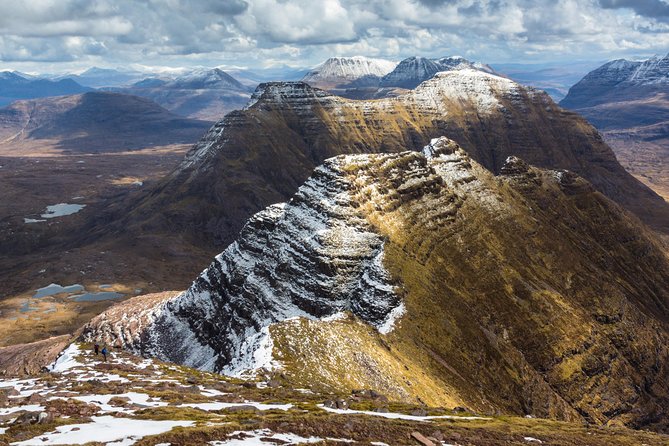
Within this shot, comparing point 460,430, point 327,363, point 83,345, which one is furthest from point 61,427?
point 83,345

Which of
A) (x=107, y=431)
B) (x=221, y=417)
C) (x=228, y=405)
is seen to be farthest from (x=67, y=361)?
(x=107, y=431)

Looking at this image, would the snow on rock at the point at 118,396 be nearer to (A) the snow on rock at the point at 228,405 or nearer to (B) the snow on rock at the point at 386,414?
(A) the snow on rock at the point at 228,405

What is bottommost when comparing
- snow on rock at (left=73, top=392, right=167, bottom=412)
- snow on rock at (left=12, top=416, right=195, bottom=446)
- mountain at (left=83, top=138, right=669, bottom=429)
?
mountain at (left=83, top=138, right=669, bottom=429)

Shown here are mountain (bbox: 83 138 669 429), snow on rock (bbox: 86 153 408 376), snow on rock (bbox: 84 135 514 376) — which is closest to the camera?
mountain (bbox: 83 138 669 429)

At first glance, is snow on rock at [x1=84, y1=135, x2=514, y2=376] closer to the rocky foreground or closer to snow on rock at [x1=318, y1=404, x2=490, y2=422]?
the rocky foreground

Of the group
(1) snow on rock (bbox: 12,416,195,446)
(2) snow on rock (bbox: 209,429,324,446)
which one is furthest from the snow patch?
(1) snow on rock (bbox: 12,416,195,446)

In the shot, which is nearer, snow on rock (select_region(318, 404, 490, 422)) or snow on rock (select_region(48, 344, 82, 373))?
snow on rock (select_region(318, 404, 490, 422))
